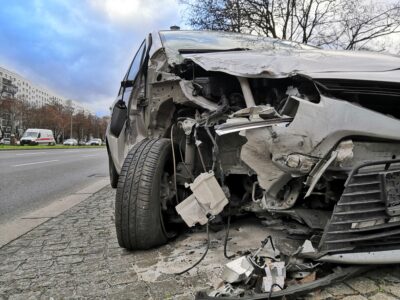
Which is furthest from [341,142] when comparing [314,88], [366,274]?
[366,274]

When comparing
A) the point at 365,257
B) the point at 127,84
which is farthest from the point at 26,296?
the point at 127,84

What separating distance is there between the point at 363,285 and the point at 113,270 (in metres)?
1.57

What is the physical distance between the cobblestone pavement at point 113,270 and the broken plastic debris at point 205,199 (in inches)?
12.1

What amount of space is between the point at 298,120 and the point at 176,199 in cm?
133

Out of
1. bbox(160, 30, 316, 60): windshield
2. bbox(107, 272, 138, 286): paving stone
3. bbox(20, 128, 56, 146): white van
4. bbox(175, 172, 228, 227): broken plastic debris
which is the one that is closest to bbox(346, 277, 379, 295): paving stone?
bbox(175, 172, 228, 227): broken plastic debris

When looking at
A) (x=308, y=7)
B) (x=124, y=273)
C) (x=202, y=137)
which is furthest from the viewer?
(x=308, y=7)

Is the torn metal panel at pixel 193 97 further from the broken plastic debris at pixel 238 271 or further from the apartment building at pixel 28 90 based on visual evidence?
the apartment building at pixel 28 90

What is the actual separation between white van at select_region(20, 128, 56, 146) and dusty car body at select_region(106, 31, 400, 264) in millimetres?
48372

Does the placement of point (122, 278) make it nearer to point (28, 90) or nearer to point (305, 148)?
point (305, 148)

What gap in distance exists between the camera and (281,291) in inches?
72.7

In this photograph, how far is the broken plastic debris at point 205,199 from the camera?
2.54m

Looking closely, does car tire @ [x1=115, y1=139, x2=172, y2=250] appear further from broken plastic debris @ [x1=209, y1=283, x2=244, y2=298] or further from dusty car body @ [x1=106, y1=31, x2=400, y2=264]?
broken plastic debris @ [x1=209, y1=283, x2=244, y2=298]

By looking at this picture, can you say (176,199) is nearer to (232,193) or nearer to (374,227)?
(232,193)

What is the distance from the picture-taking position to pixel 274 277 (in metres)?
1.95
